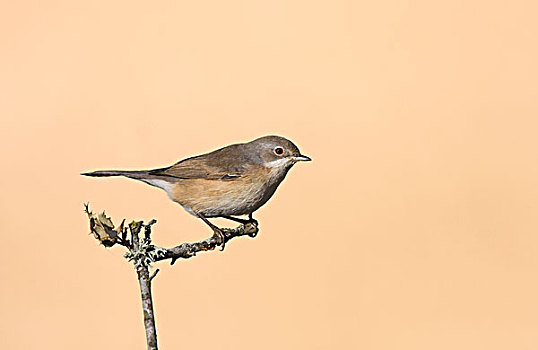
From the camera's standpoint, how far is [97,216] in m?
1.25

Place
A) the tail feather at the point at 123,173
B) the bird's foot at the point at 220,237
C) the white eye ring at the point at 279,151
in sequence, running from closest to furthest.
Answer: the bird's foot at the point at 220,237, the tail feather at the point at 123,173, the white eye ring at the point at 279,151

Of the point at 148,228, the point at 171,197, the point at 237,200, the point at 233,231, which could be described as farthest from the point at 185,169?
the point at 148,228

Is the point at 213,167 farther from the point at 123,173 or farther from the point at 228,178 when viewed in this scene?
the point at 123,173

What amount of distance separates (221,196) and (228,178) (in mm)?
90

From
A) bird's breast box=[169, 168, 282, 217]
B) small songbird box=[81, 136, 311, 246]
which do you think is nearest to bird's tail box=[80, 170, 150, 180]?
small songbird box=[81, 136, 311, 246]

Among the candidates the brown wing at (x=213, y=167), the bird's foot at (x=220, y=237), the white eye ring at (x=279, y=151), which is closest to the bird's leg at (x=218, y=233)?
the bird's foot at (x=220, y=237)

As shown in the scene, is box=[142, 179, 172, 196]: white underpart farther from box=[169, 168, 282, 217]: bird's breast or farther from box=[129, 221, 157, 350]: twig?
box=[129, 221, 157, 350]: twig

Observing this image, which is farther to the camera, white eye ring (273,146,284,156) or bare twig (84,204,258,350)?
white eye ring (273,146,284,156)

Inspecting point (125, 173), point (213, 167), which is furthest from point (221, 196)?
point (125, 173)

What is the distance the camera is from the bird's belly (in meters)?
2.17

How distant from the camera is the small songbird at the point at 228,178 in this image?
2184 millimetres

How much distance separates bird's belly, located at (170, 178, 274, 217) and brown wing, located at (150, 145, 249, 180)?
40mm

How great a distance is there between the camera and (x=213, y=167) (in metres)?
2.33

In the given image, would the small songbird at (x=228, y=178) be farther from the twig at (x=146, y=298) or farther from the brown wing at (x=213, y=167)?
the twig at (x=146, y=298)
